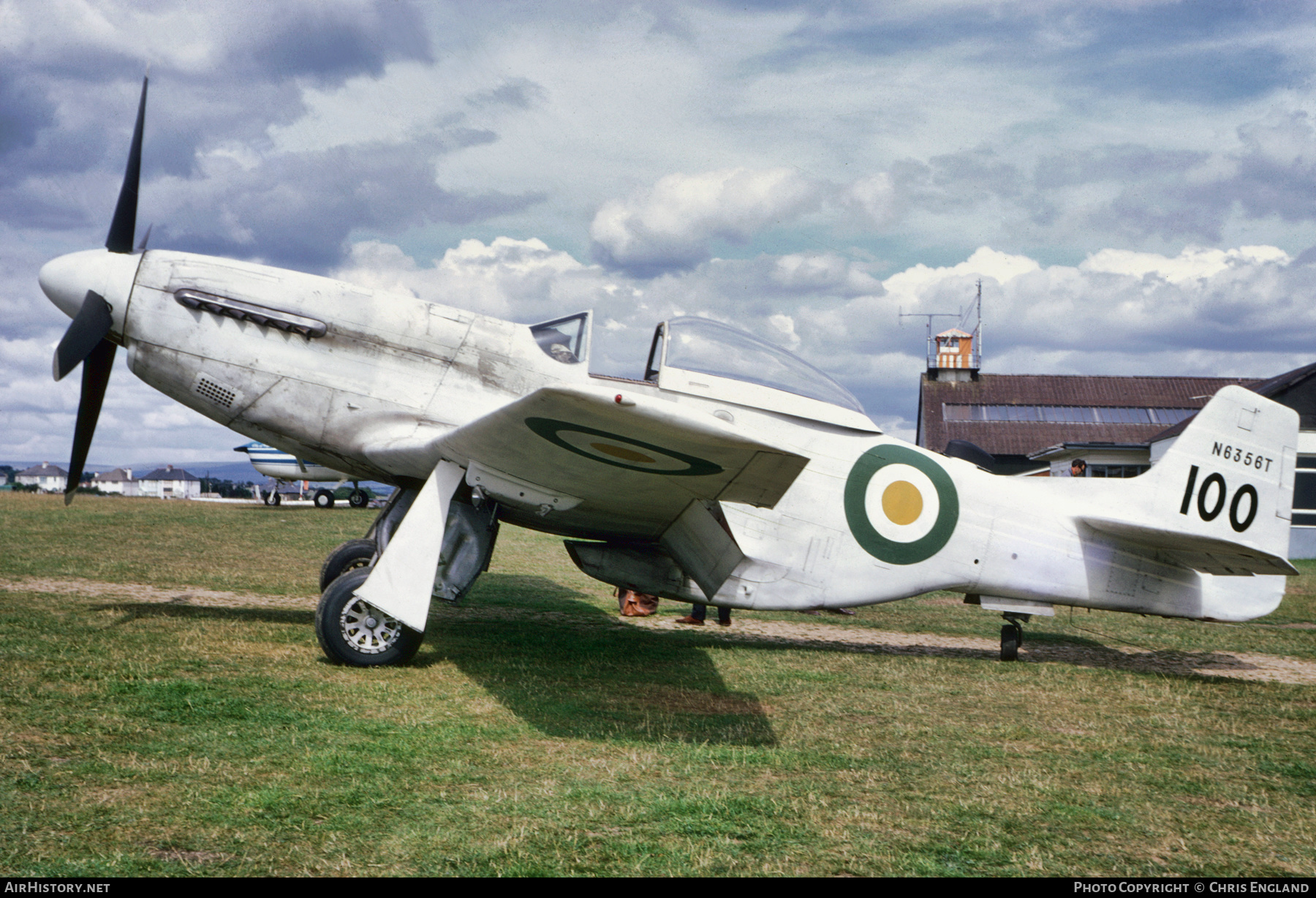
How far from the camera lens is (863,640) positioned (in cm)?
866

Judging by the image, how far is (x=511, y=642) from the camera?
7.40 meters

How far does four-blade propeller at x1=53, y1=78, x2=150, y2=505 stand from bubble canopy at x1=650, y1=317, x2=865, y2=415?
4.10 meters

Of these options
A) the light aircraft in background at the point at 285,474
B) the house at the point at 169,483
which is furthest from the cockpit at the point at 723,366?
the house at the point at 169,483

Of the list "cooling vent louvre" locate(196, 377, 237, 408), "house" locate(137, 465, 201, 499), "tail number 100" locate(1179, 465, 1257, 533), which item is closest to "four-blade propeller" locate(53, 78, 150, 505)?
"cooling vent louvre" locate(196, 377, 237, 408)

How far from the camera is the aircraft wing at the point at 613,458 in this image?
393cm

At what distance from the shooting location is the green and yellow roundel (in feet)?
23.2

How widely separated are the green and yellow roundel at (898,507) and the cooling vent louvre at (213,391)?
4793mm

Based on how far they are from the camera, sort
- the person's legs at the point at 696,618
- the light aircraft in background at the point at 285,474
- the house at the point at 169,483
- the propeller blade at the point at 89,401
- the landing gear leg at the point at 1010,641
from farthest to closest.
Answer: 1. the house at the point at 169,483
2. the light aircraft in background at the point at 285,474
3. the person's legs at the point at 696,618
4. the landing gear leg at the point at 1010,641
5. the propeller blade at the point at 89,401

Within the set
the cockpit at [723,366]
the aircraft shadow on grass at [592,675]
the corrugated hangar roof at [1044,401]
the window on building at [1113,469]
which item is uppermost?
the corrugated hangar roof at [1044,401]

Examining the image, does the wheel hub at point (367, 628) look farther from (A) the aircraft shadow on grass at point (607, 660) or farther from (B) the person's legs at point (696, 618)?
(B) the person's legs at point (696, 618)

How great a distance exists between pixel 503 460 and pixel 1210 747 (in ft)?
14.5

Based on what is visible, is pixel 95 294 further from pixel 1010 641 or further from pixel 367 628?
pixel 1010 641

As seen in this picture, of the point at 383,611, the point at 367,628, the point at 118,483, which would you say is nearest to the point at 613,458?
the point at 383,611

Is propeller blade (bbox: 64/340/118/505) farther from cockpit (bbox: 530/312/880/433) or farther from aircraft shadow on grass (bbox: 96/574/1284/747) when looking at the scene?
cockpit (bbox: 530/312/880/433)
